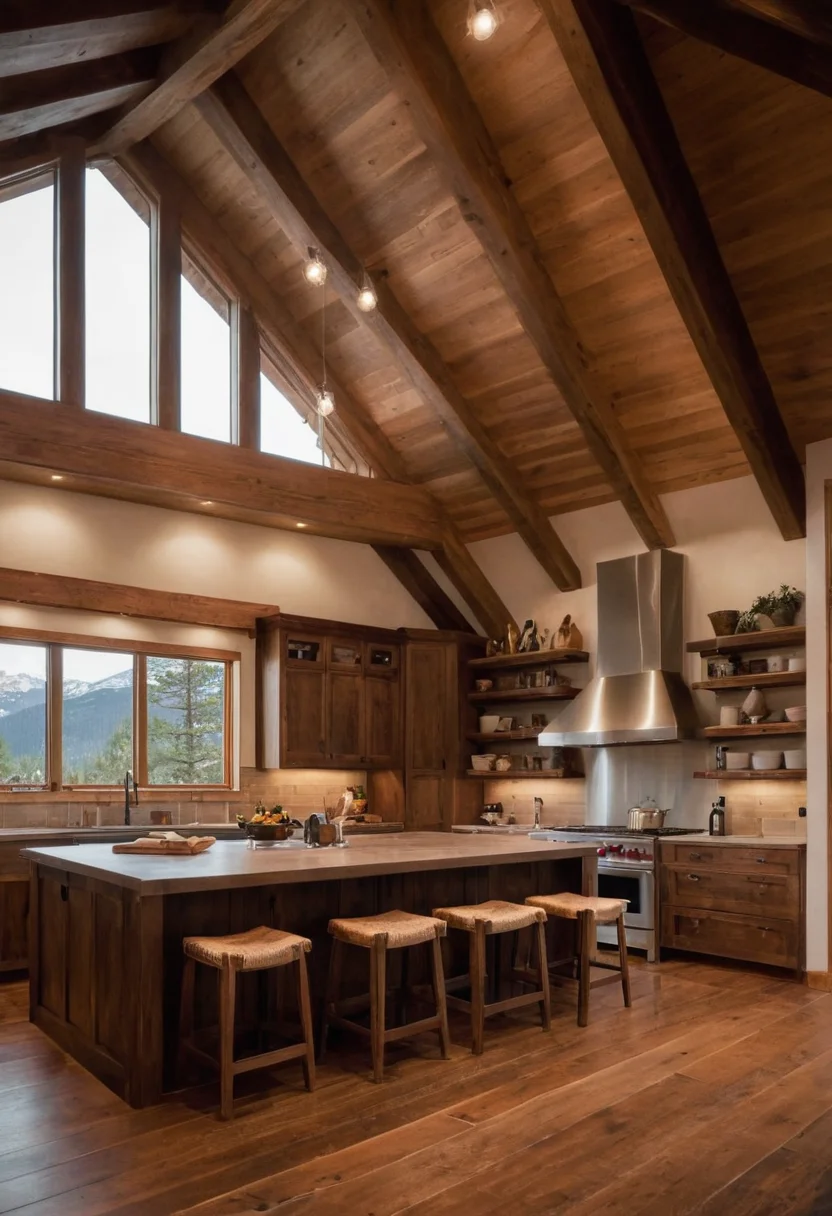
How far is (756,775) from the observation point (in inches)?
256

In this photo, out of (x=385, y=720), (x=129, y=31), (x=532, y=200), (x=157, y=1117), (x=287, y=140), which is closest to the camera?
(x=157, y=1117)

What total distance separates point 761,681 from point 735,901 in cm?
Result: 145

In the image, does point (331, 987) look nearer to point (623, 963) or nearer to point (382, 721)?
point (623, 963)

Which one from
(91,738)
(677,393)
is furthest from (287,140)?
(91,738)

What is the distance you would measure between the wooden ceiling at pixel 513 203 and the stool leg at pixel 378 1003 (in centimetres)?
392

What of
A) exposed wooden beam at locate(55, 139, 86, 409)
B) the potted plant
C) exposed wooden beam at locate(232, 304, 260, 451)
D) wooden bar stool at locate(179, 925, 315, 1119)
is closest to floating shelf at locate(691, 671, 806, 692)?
the potted plant

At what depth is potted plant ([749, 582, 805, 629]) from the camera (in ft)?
21.8

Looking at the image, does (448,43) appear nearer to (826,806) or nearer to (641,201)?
(641,201)

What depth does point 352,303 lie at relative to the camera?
23.3 ft

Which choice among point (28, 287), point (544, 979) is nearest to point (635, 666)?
point (544, 979)

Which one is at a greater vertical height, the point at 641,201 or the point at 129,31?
the point at 129,31

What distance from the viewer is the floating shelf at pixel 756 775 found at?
636 centimetres

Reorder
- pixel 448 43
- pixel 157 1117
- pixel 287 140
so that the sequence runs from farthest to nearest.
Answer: pixel 287 140 < pixel 448 43 < pixel 157 1117

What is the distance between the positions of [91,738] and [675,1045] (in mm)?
4371
